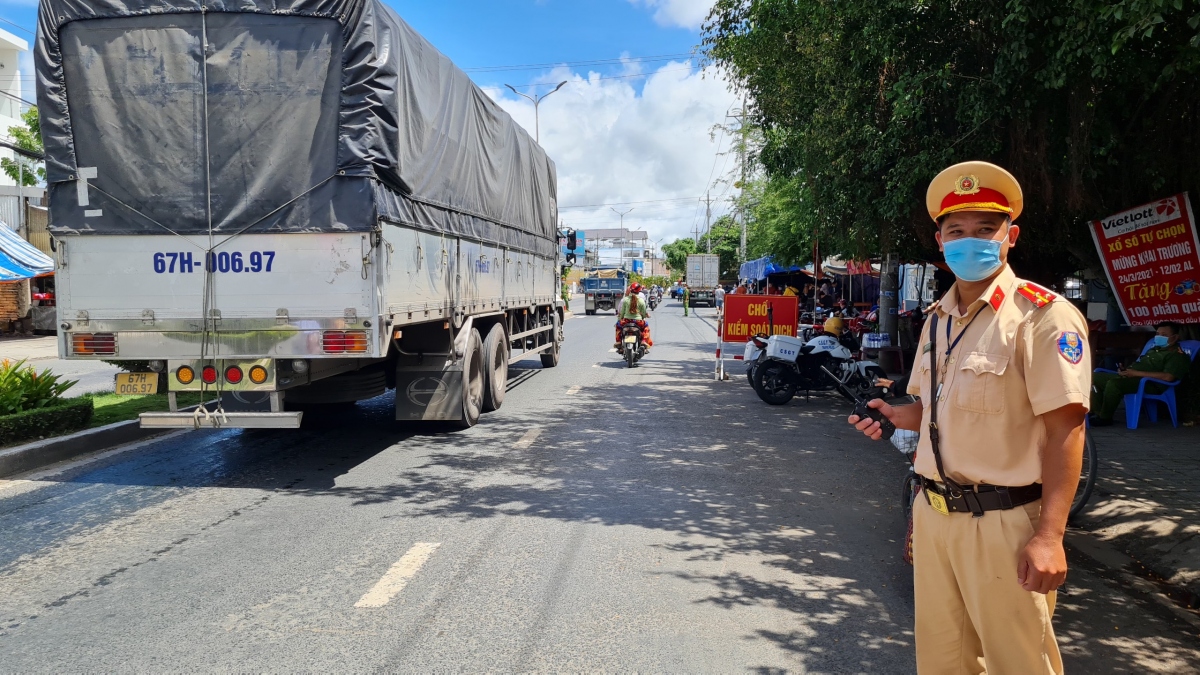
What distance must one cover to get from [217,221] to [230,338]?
0.95 meters

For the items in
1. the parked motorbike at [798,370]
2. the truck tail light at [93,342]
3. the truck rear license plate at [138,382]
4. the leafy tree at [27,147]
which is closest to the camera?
the truck tail light at [93,342]

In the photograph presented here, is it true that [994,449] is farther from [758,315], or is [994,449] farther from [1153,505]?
[758,315]

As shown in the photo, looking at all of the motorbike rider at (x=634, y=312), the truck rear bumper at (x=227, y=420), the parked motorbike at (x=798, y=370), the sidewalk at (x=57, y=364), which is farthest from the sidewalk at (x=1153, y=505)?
the sidewalk at (x=57, y=364)

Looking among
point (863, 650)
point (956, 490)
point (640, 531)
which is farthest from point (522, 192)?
point (956, 490)

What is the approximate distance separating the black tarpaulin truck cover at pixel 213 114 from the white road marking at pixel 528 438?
2.95 metres

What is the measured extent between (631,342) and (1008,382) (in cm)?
1306

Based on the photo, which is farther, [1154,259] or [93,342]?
[1154,259]

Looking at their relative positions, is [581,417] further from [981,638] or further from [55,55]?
[981,638]

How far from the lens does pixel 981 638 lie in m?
2.40

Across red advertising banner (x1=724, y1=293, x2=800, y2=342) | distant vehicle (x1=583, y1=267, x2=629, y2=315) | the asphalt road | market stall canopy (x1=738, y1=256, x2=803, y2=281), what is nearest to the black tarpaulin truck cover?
the asphalt road

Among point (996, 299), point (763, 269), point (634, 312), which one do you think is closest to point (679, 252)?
point (763, 269)

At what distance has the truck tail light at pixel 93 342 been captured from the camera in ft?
20.9

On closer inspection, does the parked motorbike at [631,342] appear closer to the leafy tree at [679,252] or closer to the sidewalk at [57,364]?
the sidewalk at [57,364]

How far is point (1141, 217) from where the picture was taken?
8180mm
